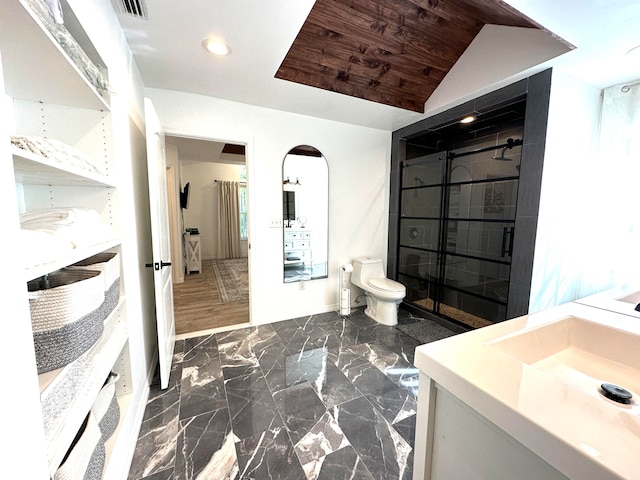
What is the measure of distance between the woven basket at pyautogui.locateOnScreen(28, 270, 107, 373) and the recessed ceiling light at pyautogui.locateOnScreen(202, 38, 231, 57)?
1.61m

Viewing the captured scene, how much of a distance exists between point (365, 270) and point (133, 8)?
2.82 m

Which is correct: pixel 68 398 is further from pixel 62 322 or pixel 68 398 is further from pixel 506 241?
pixel 506 241

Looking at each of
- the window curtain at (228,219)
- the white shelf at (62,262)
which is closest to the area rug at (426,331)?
the white shelf at (62,262)

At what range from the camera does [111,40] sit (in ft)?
4.30

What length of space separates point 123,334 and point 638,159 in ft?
11.4

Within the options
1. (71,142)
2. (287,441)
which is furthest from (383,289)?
(71,142)

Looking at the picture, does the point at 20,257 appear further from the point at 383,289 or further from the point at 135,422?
the point at 383,289

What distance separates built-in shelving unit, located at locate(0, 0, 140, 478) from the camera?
68 centimetres

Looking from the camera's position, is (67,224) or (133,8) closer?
(67,224)

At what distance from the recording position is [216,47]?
1696mm

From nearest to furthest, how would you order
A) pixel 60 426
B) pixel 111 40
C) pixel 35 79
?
pixel 60 426 < pixel 35 79 < pixel 111 40

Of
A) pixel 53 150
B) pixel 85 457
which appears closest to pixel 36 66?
pixel 53 150

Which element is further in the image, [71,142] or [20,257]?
[71,142]

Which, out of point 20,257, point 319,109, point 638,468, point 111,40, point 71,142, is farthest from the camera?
point 319,109
